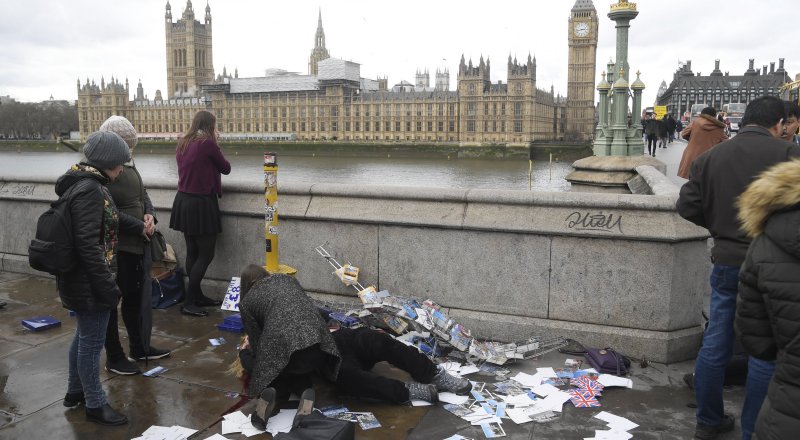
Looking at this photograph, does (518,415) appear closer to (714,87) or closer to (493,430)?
(493,430)

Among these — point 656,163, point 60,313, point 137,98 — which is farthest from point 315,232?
point 137,98

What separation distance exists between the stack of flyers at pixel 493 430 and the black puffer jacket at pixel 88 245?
2179mm

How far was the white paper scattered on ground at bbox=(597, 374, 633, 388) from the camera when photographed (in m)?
4.16

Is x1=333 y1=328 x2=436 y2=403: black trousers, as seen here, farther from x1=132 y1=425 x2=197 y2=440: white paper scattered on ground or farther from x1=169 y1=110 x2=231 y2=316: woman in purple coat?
x1=169 y1=110 x2=231 y2=316: woman in purple coat

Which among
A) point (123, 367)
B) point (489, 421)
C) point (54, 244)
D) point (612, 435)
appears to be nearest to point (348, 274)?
point (123, 367)

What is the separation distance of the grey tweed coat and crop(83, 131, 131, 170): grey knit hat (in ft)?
3.56

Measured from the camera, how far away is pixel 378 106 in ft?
348

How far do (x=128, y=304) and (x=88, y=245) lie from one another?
125cm

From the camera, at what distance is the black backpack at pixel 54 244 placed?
3.37 meters

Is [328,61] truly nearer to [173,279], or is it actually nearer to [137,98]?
[137,98]

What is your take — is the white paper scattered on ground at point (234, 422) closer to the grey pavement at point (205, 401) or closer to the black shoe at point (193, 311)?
the grey pavement at point (205, 401)

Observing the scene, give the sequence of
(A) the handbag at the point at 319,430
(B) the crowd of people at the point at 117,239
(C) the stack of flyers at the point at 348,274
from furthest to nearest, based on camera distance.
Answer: (C) the stack of flyers at the point at 348,274, (B) the crowd of people at the point at 117,239, (A) the handbag at the point at 319,430

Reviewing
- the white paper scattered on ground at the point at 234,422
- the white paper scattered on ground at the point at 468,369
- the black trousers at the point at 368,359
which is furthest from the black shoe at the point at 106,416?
the white paper scattered on ground at the point at 468,369

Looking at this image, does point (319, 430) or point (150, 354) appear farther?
point (150, 354)
